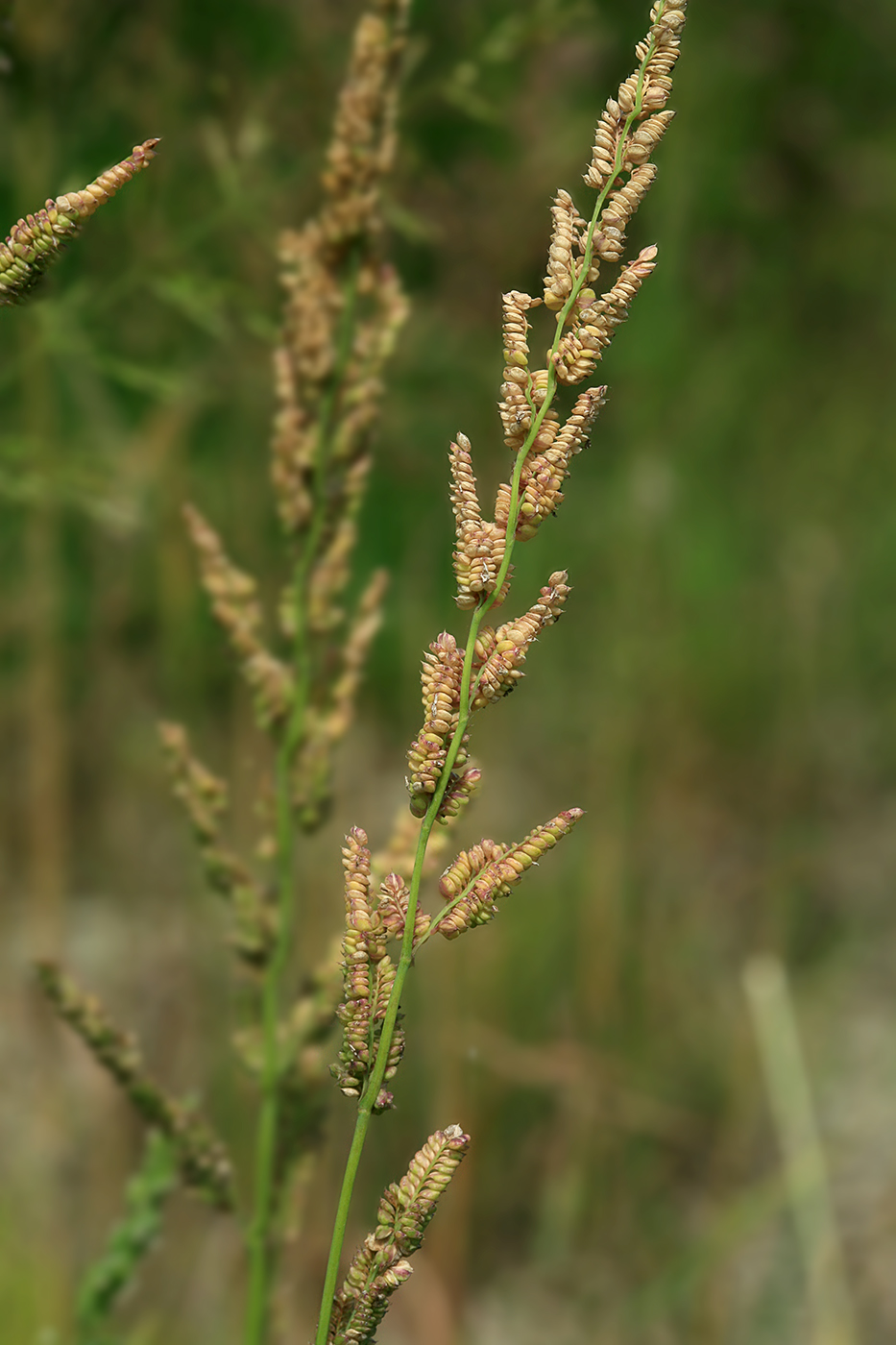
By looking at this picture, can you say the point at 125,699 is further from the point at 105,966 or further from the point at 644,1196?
the point at 644,1196

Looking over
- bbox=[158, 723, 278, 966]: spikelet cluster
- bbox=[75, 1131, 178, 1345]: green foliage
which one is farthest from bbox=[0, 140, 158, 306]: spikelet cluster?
bbox=[75, 1131, 178, 1345]: green foliage

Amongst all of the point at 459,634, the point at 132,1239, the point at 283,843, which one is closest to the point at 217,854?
the point at 283,843

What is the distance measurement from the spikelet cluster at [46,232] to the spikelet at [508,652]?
16 cm

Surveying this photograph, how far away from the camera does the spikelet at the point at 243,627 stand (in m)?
0.74

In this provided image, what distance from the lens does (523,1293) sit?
73.5 inches

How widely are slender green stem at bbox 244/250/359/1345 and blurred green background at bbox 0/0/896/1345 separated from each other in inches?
8.7

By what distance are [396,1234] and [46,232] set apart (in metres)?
0.31

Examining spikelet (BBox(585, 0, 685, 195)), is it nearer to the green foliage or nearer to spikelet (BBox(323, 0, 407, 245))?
spikelet (BBox(323, 0, 407, 245))

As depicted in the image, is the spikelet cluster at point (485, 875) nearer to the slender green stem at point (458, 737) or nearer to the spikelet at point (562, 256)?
the slender green stem at point (458, 737)

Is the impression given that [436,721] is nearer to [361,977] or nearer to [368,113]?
[361,977]

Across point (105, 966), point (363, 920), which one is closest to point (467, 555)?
point (363, 920)

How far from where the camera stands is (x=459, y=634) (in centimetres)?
174

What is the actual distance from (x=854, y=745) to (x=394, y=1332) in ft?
6.84

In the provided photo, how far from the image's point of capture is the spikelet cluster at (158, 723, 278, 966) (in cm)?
73
